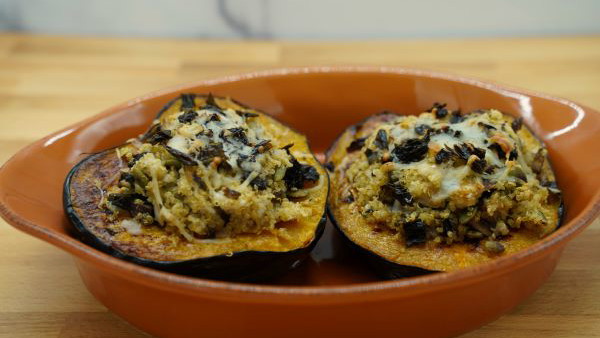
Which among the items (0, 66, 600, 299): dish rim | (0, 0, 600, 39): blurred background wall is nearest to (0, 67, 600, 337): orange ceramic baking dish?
(0, 66, 600, 299): dish rim

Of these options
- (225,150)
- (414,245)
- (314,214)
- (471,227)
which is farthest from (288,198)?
(471,227)

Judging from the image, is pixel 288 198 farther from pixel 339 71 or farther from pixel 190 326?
pixel 339 71

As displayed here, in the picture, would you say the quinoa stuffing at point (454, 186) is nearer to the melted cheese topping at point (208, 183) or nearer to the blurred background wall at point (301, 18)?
the melted cheese topping at point (208, 183)

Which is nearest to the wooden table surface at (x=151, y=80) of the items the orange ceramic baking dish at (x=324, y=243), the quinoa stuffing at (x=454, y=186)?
the orange ceramic baking dish at (x=324, y=243)

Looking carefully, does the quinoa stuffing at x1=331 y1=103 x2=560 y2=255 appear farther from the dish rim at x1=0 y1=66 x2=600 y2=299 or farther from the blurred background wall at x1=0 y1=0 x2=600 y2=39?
the blurred background wall at x1=0 y1=0 x2=600 y2=39

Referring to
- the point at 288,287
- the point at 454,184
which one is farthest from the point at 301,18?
the point at 288,287
